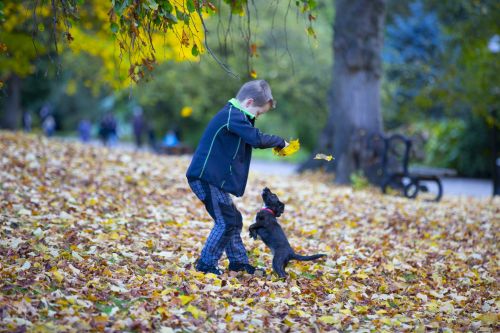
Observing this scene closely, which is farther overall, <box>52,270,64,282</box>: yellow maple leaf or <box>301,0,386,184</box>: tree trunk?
<box>301,0,386,184</box>: tree trunk

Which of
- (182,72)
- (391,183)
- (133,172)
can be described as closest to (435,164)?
(182,72)

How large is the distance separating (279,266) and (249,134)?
1329mm

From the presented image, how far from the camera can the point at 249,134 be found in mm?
5234

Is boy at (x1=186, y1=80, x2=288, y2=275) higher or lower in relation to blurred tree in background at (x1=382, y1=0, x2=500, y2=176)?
lower

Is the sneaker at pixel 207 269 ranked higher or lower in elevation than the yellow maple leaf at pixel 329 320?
higher

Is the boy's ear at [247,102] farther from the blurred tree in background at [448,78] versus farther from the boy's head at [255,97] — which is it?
the blurred tree in background at [448,78]

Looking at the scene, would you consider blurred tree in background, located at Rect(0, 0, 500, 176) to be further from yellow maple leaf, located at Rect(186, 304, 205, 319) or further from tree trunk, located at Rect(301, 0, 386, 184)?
yellow maple leaf, located at Rect(186, 304, 205, 319)

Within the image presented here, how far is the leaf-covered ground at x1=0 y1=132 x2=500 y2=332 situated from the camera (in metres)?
4.73

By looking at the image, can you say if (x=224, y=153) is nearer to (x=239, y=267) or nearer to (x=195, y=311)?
(x=239, y=267)

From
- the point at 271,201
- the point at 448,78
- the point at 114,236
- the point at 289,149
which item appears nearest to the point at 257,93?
the point at 289,149

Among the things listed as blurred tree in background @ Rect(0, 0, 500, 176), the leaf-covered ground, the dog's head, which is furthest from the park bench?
the dog's head

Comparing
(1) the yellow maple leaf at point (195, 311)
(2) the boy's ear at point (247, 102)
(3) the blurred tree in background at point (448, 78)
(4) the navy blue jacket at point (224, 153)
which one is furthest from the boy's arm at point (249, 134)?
(3) the blurred tree in background at point (448, 78)

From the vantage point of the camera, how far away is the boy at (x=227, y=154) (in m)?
5.31

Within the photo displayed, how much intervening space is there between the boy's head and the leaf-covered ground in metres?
1.47
